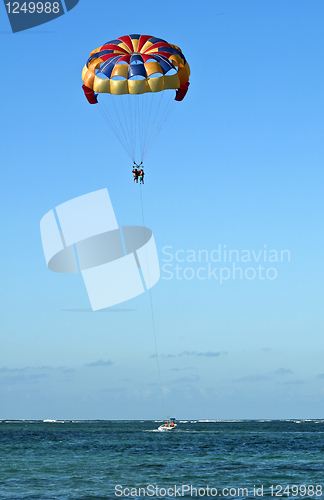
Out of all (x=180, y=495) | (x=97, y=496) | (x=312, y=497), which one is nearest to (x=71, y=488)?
(x=97, y=496)

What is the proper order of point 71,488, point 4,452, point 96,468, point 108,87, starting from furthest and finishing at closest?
point 4,452
point 96,468
point 108,87
point 71,488

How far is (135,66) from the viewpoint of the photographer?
89.7 feet

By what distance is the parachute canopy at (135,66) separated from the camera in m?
27.4

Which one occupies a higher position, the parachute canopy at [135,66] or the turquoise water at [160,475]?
the parachute canopy at [135,66]

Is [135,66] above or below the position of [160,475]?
above

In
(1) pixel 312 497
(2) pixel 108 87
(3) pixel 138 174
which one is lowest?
(1) pixel 312 497

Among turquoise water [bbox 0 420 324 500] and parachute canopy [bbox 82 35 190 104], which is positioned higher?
parachute canopy [bbox 82 35 190 104]

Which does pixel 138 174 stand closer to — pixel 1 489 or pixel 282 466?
pixel 1 489

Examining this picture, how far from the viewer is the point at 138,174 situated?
29.3m

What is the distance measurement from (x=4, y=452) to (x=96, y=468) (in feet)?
55.6

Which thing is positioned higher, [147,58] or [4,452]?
[147,58]

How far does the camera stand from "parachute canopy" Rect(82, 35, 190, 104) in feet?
90.0

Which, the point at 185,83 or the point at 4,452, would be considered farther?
the point at 4,452

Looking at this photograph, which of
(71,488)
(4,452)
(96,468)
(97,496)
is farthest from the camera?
(4,452)
